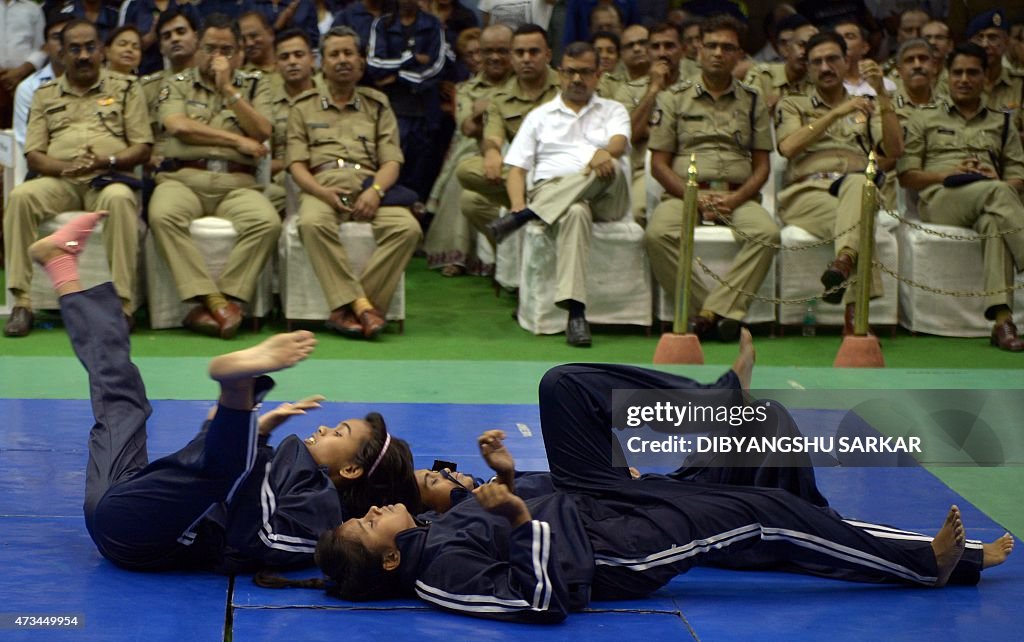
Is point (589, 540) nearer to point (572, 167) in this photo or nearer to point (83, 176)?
point (572, 167)

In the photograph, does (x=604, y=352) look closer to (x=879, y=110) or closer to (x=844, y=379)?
(x=844, y=379)

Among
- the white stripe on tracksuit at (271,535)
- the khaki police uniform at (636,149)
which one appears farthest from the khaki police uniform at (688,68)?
the white stripe on tracksuit at (271,535)

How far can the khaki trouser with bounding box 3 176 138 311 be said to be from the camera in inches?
292

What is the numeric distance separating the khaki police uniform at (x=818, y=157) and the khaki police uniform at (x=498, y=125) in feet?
4.57

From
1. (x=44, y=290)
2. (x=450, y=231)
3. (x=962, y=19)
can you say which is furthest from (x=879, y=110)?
(x=44, y=290)

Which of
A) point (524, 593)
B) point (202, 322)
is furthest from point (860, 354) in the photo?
point (524, 593)

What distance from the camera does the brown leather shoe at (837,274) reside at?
7.39 m

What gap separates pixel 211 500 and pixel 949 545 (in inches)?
78.8

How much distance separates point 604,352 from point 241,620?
12.8ft

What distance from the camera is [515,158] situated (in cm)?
793

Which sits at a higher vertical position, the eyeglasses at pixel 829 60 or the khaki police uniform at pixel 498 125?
the eyeglasses at pixel 829 60

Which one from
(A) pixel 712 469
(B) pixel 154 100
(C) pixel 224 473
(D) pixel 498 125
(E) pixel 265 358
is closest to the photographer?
(E) pixel 265 358

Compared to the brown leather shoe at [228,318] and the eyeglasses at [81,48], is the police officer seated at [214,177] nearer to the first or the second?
the brown leather shoe at [228,318]

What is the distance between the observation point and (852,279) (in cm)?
743
